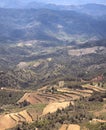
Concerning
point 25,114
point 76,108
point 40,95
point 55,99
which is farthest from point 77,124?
point 40,95

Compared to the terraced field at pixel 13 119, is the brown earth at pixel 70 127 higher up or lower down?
higher up

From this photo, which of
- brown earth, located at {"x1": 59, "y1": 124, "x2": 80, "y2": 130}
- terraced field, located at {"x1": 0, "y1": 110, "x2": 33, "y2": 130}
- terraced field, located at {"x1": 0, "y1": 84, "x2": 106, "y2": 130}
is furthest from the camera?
terraced field, located at {"x1": 0, "y1": 84, "x2": 106, "y2": 130}

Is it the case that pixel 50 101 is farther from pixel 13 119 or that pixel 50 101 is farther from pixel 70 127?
pixel 70 127

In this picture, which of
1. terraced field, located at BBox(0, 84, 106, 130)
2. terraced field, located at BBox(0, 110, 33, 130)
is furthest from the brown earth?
terraced field, located at BBox(0, 110, 33, 130)

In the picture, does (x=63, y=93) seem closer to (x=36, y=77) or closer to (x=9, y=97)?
(x=9, y=97)

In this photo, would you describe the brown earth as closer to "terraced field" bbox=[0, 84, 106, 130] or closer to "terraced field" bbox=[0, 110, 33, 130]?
"terraced field" bbox=[0, 84, 106, 130]

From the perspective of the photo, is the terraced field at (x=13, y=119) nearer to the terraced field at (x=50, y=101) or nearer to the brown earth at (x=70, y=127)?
the terraced field at (x=50, y=101)

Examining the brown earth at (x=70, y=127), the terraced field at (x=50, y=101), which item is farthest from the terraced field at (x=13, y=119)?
the brown earth at (x=70, y=127)

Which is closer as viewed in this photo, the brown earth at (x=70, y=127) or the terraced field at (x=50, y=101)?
the brown earth at (x=70, y=127)

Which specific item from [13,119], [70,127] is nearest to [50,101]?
[13,119]

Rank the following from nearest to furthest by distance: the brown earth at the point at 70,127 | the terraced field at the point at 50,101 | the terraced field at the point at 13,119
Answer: the brown earth at the point at 70,127 < the terraced field at the point at 13,119 < the terraced field at the point at 50,101

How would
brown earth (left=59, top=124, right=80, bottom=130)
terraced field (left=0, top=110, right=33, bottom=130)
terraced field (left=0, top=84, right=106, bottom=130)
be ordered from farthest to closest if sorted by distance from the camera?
terraced field (left=0, top=84, right=106, bottom=130) < terraced field (left=0, top=110, right=33, bottom=130) < brown earth (left=59, top=124, right=80, bottom=130)
